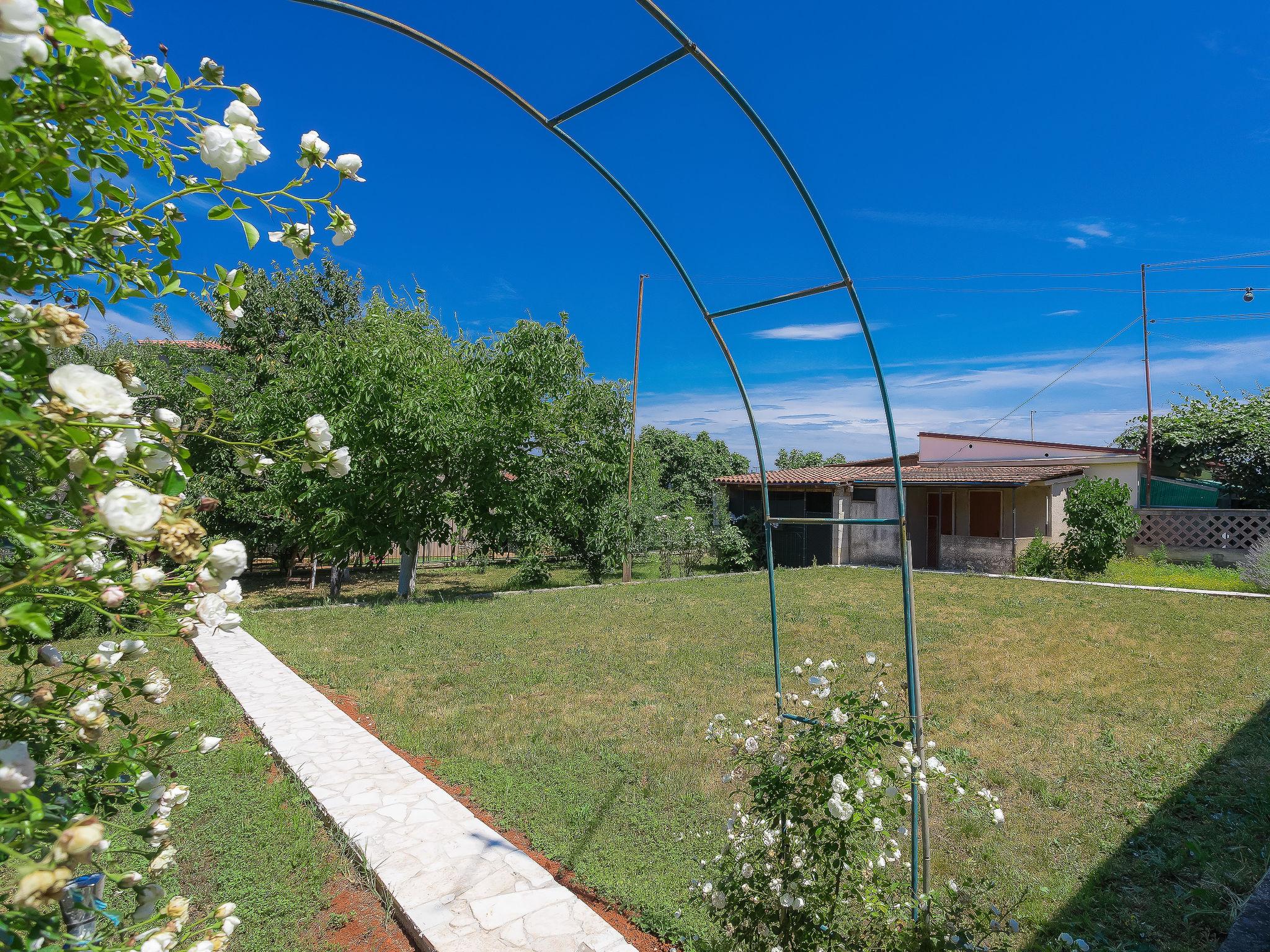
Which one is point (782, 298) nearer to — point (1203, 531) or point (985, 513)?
point (1203, 531)

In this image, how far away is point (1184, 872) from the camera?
11.4 ft

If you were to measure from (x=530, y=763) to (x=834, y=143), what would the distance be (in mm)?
4671

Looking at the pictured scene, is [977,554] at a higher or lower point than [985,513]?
lower

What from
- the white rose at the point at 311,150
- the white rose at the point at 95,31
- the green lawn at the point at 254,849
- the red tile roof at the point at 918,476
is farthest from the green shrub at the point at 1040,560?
the white rose at the point at 95,31

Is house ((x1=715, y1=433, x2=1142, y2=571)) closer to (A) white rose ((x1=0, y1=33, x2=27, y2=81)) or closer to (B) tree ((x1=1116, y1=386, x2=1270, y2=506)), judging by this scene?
(B) tree ((x1=1116, y1=386, x2=1270, y2=506))

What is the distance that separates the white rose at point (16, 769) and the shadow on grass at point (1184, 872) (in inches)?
152

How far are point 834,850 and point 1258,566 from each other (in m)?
14.6

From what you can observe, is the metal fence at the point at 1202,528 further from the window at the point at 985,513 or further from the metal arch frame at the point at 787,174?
the metal arch frame at the point at 787,174

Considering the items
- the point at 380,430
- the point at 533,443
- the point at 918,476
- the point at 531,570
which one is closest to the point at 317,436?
the point at 380,430

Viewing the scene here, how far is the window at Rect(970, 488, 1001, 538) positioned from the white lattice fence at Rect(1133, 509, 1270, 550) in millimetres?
2960

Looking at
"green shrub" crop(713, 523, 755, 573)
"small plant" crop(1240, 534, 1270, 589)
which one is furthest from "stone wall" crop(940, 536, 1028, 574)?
"green shrub" crop(713, 523, 755, 573)

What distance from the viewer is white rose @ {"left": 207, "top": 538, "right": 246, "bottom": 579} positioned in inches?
38.9

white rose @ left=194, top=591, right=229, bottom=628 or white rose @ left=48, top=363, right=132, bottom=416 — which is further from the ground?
white rose @ left=48, top=363, right=132, bottom=416

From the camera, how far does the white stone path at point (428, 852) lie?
285 centimetres
